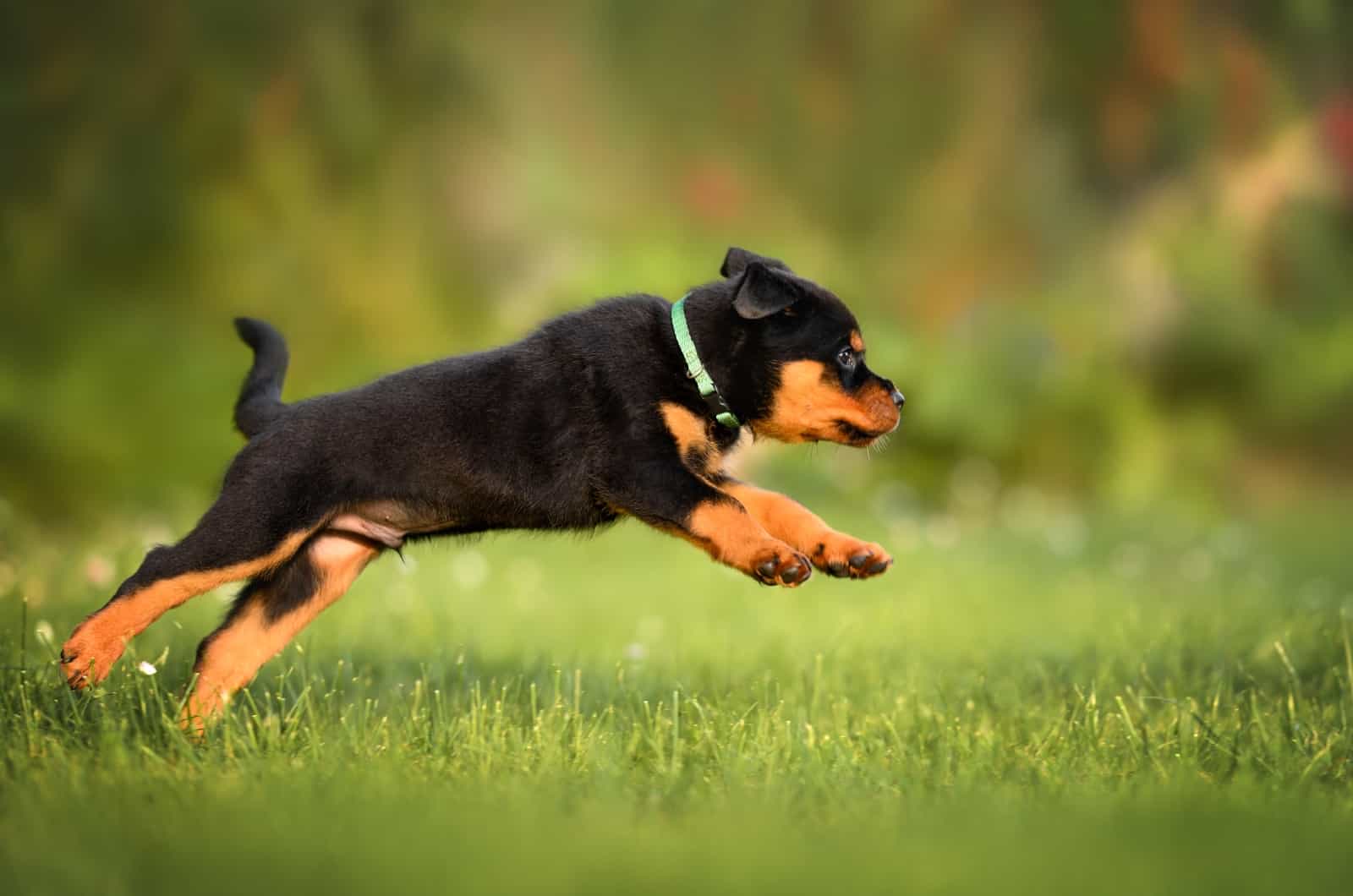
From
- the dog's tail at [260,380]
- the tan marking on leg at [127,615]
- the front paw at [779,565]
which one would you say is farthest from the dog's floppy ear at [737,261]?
the tan marking on leg at [127,615]

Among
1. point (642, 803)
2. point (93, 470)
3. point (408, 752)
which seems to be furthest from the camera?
point (93, 470)

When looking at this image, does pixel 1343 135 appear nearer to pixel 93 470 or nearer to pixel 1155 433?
pixel 1155 433

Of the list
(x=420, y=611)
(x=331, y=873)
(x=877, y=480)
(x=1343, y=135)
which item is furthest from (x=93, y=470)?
(x=1343, y=135)

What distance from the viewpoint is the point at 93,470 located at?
9250mm

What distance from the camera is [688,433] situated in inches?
134

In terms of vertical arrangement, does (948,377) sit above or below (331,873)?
above

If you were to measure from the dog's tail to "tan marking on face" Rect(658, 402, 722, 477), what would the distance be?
103 cm

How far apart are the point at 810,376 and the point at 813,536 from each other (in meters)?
0.46

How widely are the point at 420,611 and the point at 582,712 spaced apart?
2297mm

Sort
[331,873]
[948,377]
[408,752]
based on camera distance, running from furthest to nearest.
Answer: [948,377] → [408,752] → [331,873]

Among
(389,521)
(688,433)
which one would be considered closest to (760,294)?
(688,433)

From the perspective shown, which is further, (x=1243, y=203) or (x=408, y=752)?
(x=1243, y=203)

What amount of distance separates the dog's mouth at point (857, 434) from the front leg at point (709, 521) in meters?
0.45

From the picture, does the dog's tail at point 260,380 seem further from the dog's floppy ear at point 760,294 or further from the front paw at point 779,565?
the front paw at point 779,565
